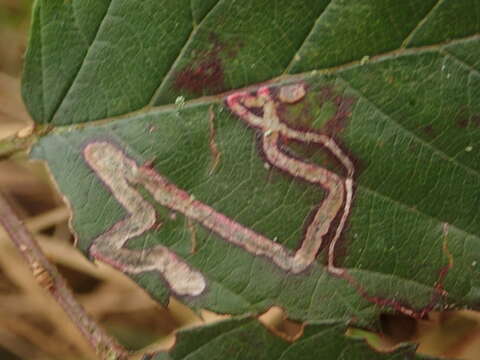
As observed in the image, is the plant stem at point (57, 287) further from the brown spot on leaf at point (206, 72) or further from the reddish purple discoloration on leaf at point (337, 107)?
the reddish purple discoloration on leaf at point (337, 107)

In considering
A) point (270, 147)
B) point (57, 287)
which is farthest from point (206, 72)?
point (57, 287)

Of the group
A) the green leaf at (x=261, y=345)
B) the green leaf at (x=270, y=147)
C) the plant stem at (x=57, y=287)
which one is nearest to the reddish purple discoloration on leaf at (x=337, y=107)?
the green leaf at (x=270, y=147)

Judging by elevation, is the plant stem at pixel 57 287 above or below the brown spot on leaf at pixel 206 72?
below

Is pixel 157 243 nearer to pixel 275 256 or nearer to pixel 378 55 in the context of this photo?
pixel 275 256

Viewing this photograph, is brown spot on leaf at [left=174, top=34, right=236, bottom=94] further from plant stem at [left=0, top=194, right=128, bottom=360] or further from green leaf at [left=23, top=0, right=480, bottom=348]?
plant stem at [left=0, top=194, right=128, bottom=360]

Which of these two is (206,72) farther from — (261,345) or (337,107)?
(261,345)
